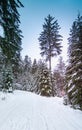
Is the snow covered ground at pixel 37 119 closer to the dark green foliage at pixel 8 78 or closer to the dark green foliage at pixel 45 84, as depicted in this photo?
the dark green foliage at pixel 8 78

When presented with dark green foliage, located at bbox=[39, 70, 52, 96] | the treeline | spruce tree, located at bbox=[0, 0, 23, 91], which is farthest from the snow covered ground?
dark green foliage, located at bbox=[39, 70, 52, 96]

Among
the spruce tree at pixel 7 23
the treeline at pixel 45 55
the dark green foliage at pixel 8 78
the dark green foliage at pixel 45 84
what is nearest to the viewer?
the spruce tree at pixel 7 23

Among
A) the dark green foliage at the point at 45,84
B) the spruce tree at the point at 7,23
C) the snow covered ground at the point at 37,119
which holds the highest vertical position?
the spruce tree at the point at 7,23

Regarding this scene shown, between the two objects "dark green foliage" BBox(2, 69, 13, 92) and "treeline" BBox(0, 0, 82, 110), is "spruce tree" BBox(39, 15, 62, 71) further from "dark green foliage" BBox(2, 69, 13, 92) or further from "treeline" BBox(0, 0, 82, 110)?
"dark green foliage" BBox(2, 69, 13, 92)

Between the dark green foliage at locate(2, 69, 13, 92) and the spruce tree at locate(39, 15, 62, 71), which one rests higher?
the spruce tree at locate(39, 15, 62, 71)

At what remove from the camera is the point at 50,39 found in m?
27.0

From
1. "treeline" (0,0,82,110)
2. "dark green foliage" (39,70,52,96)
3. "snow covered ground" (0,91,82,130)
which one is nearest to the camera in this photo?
"snow covered ground" (0,91,82,130)

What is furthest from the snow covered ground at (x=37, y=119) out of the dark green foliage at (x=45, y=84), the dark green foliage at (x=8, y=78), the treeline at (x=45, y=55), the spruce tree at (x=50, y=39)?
the spruce tree at (x=50, y=39)

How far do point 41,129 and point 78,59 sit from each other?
24.8 ft

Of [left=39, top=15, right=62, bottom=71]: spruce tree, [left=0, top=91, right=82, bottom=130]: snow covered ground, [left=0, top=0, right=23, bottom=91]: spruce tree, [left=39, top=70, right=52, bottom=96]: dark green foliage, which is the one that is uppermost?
[left=39, top=15, right=62, bottom=71]: spruce tree

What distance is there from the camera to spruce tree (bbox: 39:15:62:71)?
1040 inches

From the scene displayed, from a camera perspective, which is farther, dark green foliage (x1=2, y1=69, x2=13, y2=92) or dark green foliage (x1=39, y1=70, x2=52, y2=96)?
dark green foliage (x1=39, y1=70, x2=52, y2=96)

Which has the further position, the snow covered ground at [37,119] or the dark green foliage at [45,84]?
the dark green foliage at [45,84]

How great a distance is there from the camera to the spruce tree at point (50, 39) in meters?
26.4
